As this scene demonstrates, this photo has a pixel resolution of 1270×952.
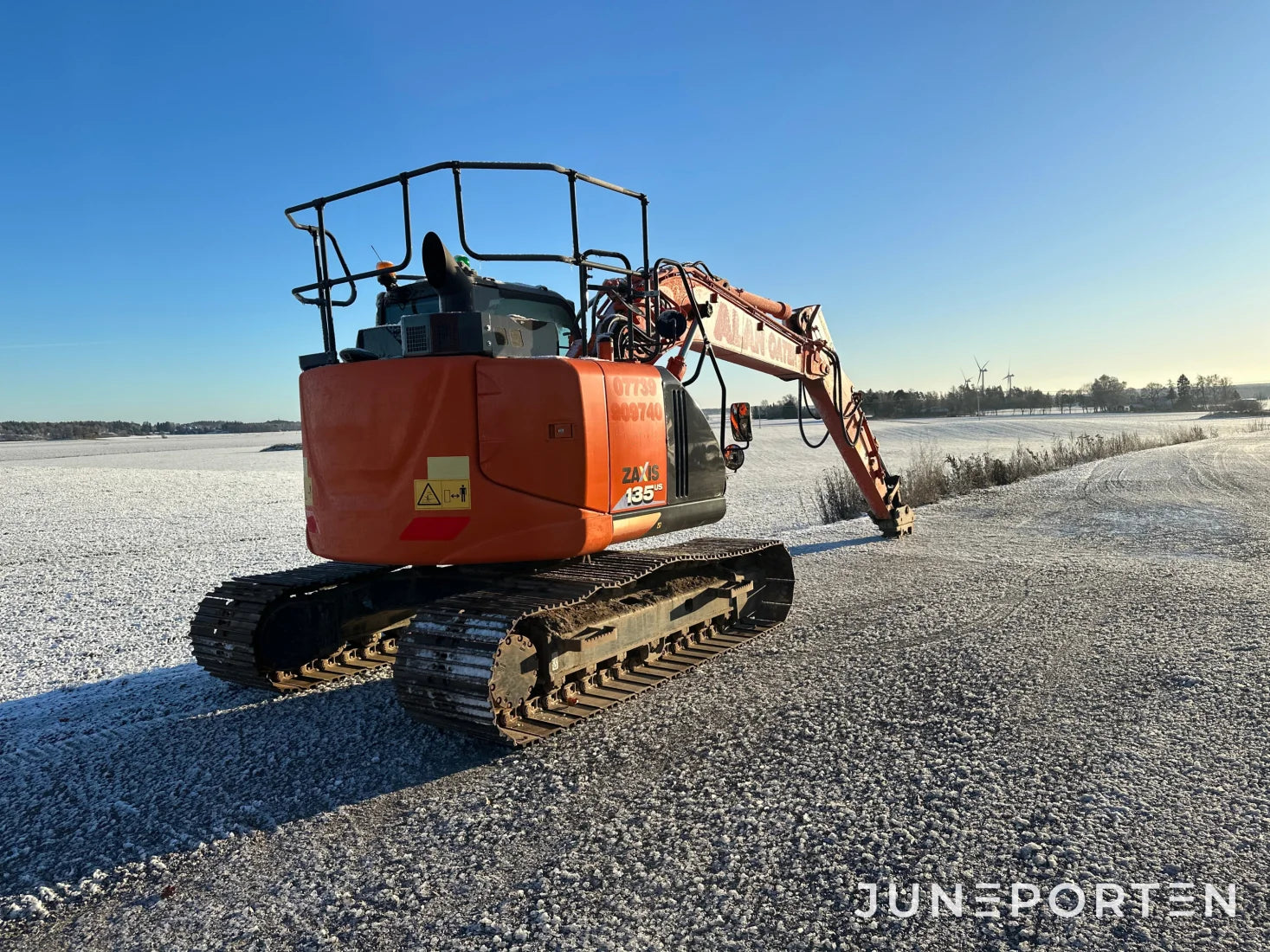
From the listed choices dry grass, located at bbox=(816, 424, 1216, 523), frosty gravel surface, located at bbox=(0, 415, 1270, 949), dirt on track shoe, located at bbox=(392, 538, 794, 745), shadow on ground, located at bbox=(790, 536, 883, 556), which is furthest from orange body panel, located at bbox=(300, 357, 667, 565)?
dry grass, located at bbox=(816, 424, 1216, 523)

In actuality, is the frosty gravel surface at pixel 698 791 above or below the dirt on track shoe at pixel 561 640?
below

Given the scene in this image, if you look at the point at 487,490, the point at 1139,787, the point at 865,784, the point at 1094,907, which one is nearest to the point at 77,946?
the point at 487,490

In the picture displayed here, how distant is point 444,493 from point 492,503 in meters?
0.29

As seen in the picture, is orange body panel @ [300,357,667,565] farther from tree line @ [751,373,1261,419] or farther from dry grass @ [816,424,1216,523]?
tree line @ [751,373,1261,419]

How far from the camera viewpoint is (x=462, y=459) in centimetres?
470

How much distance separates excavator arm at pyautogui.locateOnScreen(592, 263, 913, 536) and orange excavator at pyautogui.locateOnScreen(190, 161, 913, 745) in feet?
0.19

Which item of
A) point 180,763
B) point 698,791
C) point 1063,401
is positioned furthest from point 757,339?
point 1063,401

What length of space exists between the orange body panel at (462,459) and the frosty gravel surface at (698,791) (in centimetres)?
123

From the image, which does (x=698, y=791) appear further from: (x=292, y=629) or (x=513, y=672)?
(x=292, y=629)

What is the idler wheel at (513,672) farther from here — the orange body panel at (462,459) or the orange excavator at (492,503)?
the orange body panel at (462,459)

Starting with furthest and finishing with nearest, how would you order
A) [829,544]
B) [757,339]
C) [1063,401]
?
[1063,401] < [829,544] < [757,339]

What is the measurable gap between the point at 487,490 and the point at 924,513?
1128cm

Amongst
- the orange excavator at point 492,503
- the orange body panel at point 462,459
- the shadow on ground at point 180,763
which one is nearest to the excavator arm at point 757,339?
the orange excavator at point 492,503

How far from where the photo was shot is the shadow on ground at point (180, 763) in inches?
148
